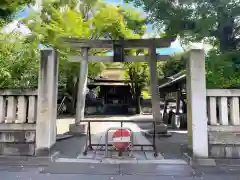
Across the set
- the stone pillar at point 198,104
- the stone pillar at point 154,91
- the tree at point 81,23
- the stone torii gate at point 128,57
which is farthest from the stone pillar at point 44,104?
the tree at point 81,23

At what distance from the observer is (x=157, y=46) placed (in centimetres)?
898

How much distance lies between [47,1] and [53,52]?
1248 centimetres

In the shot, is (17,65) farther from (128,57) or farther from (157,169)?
(128,57)

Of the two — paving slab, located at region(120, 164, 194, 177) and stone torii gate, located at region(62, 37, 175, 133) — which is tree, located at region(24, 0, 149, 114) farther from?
paving slab, located at region(120, 164, 194, 177)

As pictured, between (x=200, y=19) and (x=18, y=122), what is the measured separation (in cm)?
494

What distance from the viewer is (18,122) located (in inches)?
190

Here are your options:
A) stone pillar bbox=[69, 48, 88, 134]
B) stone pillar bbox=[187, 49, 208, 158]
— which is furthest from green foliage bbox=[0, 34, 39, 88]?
stone pillar bbox=[69, 48, 88, 134]

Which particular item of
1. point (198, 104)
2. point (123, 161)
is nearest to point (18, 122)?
point (123, 161)

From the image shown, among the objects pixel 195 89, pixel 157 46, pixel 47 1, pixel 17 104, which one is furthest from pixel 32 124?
pixel 47 1

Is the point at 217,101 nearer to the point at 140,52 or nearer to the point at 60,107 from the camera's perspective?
the point at 140,52

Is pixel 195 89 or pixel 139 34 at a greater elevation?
pixel 139 34

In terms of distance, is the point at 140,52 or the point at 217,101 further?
the point at 140,52

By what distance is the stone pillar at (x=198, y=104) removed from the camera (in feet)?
15.5

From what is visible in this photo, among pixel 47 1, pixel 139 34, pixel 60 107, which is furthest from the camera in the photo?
pixel 60 107
